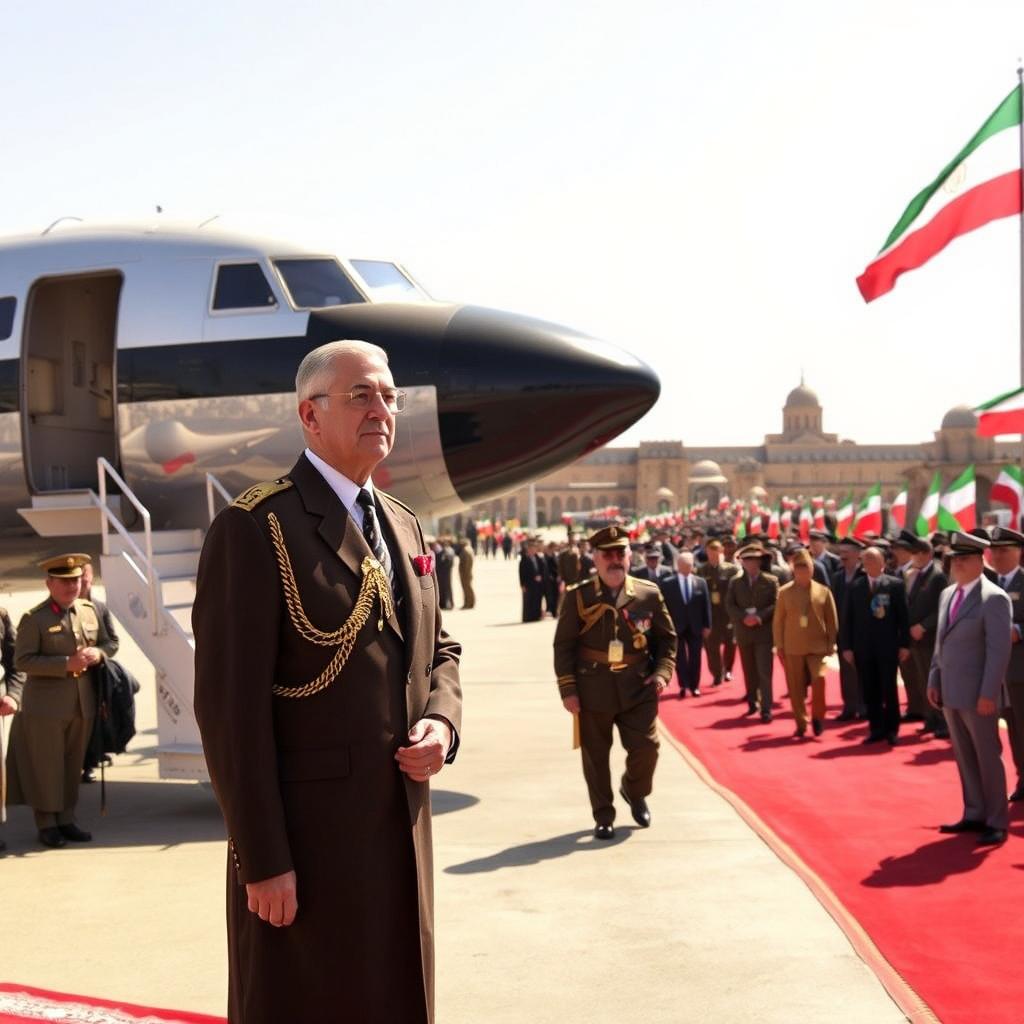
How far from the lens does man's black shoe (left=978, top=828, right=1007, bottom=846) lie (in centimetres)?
759

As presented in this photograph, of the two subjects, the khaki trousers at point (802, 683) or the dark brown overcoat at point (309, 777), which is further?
the khaki trousers at point (802, 683)

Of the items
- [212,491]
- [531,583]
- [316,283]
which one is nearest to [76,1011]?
[212,491]

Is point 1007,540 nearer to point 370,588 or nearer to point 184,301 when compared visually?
point 184,301

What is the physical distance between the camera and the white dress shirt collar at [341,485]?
3262mm

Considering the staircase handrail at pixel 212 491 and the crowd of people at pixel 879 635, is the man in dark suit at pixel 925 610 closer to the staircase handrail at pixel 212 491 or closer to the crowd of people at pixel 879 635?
the crowd of people at pixel 879 635

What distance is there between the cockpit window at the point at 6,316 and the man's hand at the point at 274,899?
7.00 meters

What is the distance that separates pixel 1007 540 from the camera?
30.6ft

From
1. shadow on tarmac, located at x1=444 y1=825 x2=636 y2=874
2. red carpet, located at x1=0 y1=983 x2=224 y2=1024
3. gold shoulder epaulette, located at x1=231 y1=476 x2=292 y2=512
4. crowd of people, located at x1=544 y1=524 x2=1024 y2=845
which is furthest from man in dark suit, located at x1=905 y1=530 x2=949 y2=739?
gold shoulder epaulette, located at x1=231 y1=476 x2=292 y2=512

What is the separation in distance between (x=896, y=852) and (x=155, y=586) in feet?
15.8

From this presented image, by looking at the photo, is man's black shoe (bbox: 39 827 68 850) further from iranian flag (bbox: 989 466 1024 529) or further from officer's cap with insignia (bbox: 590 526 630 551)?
iranian flag (bbox: 989 466 1024 529)

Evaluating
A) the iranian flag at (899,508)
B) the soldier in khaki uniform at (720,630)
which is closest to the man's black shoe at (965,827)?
the soldier in khaki uniform at (720,630)

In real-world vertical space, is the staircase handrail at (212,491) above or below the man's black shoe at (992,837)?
above

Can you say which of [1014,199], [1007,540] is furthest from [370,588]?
[1014,199]

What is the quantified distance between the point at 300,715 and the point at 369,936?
0.55 m
